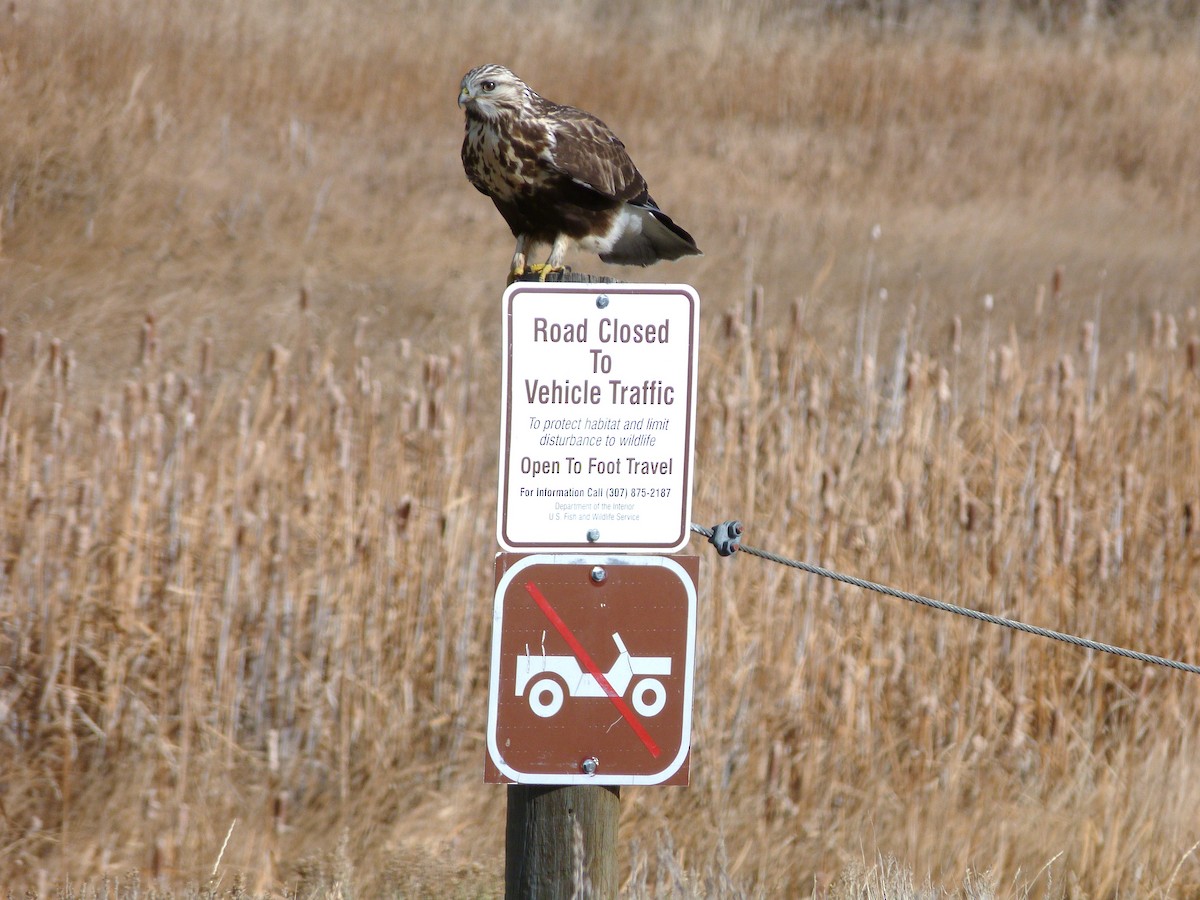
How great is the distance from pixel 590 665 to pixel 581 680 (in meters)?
0.03

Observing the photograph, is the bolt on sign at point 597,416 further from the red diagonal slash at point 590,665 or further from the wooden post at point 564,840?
the wooden post at point 564,840

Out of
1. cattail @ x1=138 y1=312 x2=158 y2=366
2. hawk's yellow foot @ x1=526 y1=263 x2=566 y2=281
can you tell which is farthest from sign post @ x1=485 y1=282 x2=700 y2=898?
cattail @ x1=138 y1=312 x2=158 y2=366

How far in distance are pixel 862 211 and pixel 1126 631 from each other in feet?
27.9

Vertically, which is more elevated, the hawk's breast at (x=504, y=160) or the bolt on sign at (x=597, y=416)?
the hawk's breast at (x=504, y=160)

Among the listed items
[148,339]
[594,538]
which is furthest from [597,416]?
[148,339]

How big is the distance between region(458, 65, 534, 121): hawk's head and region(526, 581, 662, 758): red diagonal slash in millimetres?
982

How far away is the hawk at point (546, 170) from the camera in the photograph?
→ 2416 mm

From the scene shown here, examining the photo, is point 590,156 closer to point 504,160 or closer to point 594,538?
point 504,160

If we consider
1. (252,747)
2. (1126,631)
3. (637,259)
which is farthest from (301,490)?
(1126,631)

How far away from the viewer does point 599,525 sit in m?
1.90

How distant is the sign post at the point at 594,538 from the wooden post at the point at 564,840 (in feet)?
0.14

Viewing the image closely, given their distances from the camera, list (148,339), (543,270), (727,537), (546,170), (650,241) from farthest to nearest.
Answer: (148,339) < (650,241) < (546,170) < (543,270) < (727,537)

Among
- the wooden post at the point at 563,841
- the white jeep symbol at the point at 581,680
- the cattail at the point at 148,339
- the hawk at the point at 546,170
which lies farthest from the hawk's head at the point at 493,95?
the cattail at the point at 148,339

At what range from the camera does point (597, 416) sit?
1894mm
